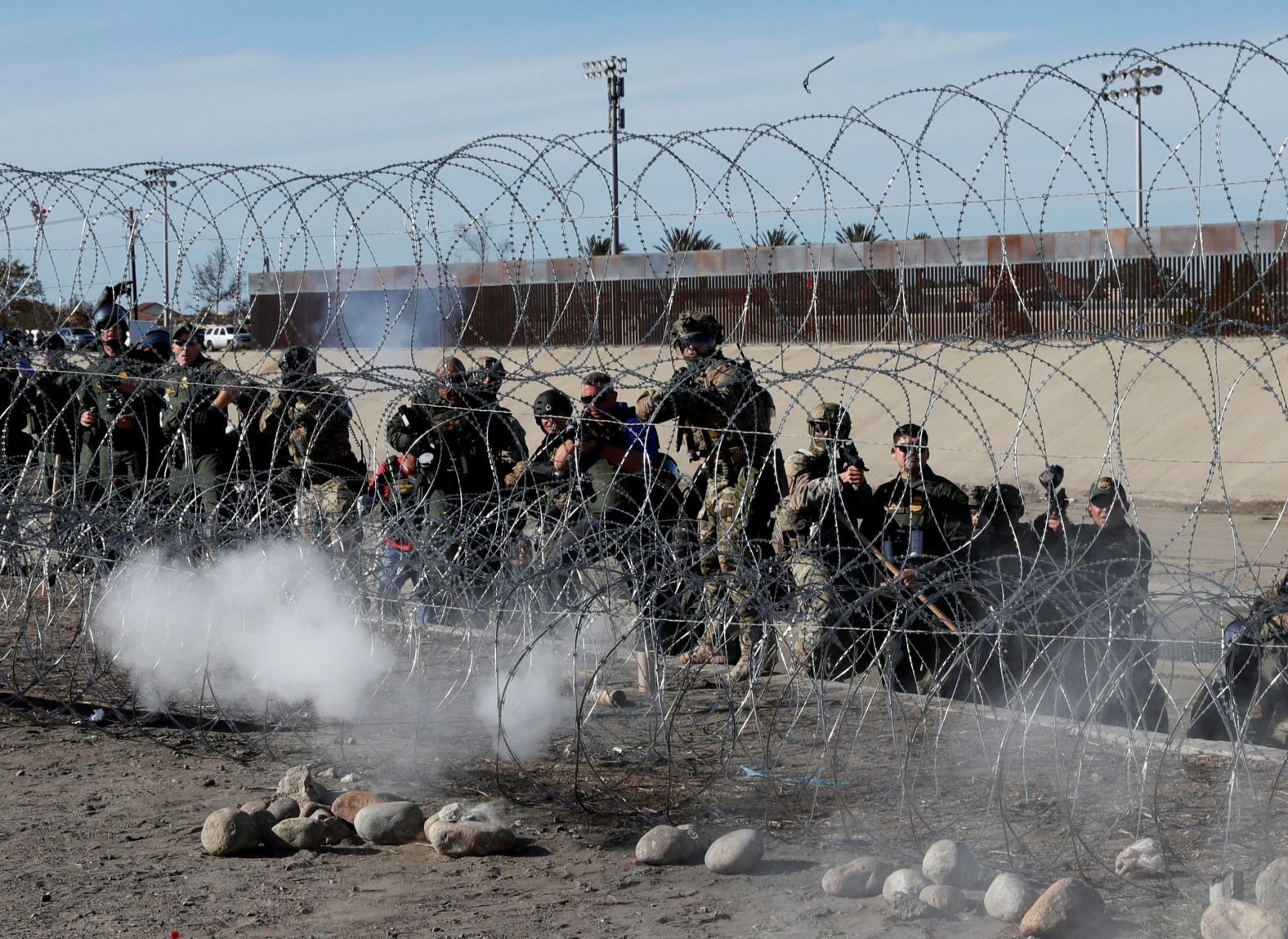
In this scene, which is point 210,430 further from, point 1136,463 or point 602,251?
point 602,251

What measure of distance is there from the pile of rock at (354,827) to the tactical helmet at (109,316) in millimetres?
5696

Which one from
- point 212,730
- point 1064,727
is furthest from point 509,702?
point 1064,727

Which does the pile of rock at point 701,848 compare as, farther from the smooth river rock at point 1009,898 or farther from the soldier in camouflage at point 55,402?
the soldier in camouflage at point 55,402

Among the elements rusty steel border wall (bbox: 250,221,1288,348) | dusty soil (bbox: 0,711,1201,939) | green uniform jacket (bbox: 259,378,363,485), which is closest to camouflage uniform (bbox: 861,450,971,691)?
dusty soil (bbox: 0,711,1201,939)

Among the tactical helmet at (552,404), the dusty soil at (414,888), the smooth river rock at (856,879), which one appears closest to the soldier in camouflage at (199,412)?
the tactical helmet at (552,404)

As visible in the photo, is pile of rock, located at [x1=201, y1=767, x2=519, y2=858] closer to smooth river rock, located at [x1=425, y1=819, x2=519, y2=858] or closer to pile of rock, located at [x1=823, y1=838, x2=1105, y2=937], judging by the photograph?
smooth river rock, located at [x1=425, y1=819, x2=519, y2=858]

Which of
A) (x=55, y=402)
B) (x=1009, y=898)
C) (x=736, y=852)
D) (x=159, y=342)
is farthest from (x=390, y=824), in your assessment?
(x=55, y=402)

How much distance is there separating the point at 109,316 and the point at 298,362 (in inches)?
95.4

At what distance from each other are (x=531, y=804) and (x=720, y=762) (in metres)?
0.68

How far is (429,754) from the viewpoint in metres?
6.02

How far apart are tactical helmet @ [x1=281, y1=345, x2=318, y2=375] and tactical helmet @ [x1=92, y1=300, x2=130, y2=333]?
159 cm

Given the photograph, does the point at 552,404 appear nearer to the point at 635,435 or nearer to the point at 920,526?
the point at 635,435

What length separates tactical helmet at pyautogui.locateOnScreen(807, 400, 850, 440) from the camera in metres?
6.76

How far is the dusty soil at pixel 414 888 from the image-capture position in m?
4.45
